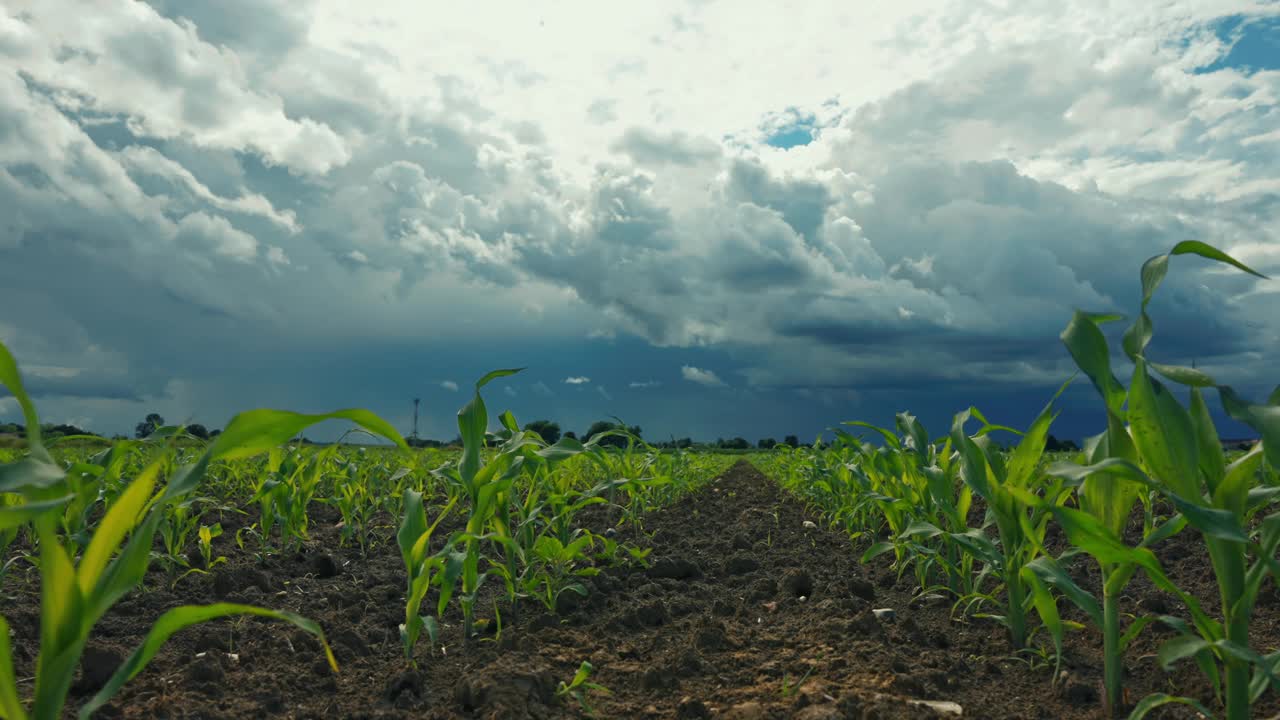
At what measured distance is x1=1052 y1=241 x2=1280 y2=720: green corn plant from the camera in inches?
69.5

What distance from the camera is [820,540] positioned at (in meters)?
5.50

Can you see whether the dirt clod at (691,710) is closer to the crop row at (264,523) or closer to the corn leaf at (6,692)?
the crop row at (264,523)

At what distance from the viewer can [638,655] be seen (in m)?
2.89

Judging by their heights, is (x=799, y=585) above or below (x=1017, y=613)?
below

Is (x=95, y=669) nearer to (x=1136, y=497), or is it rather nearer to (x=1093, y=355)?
(x=1093, y=355)

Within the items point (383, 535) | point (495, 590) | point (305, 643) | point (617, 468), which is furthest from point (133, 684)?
point (617, 468)

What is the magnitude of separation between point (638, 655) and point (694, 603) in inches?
26.5

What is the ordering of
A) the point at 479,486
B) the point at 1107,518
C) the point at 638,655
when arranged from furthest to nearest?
the point at 479,486
the point at 638,655
the point at 1107,518

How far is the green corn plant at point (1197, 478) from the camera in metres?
1.76

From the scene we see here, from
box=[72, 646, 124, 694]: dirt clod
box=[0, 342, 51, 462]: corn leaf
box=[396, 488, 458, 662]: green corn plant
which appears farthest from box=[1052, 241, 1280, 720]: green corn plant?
box=[72, 646, 124, 694]: dirt clod

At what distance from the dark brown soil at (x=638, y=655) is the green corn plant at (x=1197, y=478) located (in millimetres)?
586

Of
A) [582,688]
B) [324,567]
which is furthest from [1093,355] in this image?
[324,567]

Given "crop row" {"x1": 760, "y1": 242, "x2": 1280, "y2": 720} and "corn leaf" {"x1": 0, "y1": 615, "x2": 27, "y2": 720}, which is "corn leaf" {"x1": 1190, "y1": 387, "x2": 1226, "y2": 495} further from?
"corn leaf" {"x1": 0, "y1": 615, "x2": 27, "y2": 720}

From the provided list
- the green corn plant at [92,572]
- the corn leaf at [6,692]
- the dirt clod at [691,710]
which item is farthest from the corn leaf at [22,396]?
the dirt clod at [691,710]
